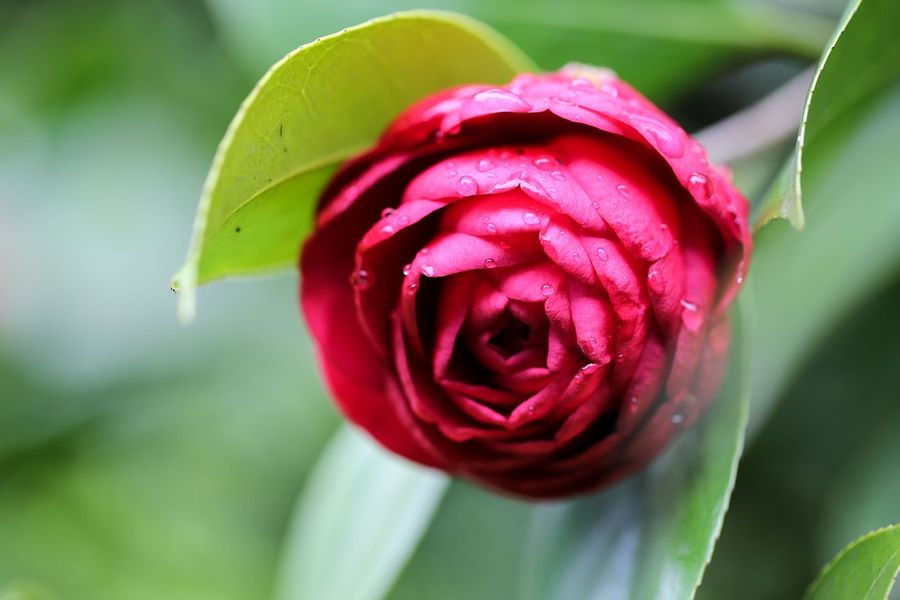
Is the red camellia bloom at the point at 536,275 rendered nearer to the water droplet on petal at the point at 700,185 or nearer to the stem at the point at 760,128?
the water droplet on petal at the point at 700,185

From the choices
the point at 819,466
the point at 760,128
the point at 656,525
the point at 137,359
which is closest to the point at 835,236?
the point at 760,128

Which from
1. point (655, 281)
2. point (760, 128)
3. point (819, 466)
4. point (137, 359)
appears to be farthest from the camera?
point (137, 359)

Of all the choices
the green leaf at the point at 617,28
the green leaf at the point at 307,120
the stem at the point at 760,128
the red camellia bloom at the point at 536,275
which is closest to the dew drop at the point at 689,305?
the red camellia bloom at the point at 536,275

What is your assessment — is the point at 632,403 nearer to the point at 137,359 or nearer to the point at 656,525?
the point at 656,525

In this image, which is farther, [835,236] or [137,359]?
[137,359]

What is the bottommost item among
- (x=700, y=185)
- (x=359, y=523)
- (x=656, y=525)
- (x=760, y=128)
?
(x=359, y=523)
